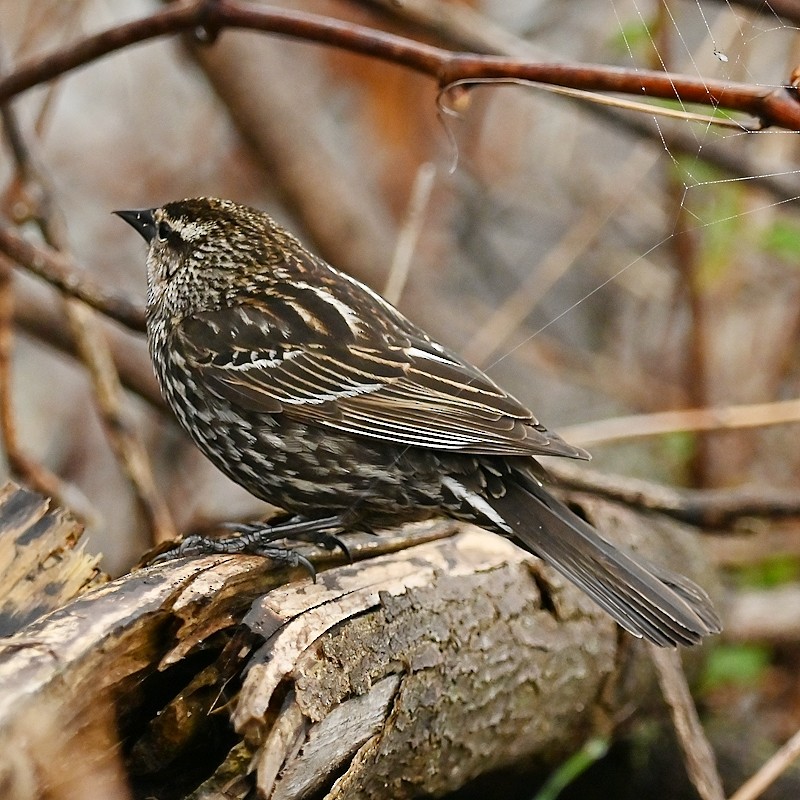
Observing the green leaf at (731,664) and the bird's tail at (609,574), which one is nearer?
the bird's tail at (609,574)

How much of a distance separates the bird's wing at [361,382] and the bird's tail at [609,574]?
19cm

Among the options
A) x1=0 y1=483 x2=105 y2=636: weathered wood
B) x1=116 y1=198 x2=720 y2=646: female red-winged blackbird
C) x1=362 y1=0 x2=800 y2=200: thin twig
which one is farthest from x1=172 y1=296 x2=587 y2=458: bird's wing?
x1=362 y1=0 x2=800 y2=200: thin twig

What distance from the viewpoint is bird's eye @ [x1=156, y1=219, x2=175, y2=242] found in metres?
3.55

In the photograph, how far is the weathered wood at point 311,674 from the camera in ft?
6.82

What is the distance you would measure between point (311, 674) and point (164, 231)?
1791 millimetres

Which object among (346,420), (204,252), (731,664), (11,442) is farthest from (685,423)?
(11,442)

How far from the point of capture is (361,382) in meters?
3.06

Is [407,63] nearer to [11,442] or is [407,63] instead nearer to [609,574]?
[609,574]

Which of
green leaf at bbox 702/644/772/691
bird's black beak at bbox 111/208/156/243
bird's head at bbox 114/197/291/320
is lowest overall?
green leaf at bbox 702/644/772/691

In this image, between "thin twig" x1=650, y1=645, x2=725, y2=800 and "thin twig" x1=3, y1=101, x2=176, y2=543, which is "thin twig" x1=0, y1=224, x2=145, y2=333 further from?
"thin twig" x1=650, y1=645, x2=725, y2=800

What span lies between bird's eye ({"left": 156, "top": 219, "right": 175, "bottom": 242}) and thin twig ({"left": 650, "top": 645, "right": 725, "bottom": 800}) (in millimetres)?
1916

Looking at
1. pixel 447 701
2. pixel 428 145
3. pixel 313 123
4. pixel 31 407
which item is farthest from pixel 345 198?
pixel 447 701

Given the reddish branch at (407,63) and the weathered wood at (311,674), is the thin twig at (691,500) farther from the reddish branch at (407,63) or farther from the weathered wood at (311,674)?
the reddish branch at (407,63)

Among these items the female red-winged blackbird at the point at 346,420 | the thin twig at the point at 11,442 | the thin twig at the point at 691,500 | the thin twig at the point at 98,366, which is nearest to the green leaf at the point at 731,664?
the thin twig at the point at 691,500
